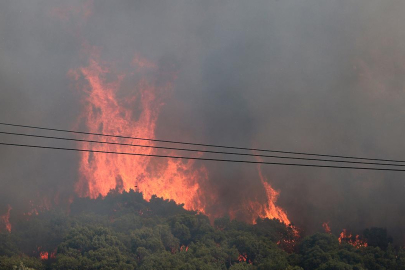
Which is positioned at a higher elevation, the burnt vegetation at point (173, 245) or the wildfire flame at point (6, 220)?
the wildfire flame at point (6, 220)

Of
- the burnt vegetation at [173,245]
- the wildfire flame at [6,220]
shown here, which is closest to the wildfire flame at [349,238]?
the burnt vegetation at [173,245]

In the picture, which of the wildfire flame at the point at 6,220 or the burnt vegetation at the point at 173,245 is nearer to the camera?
the burnt vegetation at the point at 173,245

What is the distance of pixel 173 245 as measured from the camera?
185ft

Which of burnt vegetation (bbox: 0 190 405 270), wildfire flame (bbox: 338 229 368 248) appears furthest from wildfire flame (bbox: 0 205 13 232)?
wildfire flame (bbox: 338 229 368 248)

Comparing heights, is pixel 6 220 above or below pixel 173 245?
above

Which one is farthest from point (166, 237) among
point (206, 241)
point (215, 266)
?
point (215, 266)

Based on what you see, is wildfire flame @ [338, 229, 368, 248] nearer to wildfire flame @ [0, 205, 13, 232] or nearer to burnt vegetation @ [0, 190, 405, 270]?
burnt vegetation @ [0, 190, 405, 270]

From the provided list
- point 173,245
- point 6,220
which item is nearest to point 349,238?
point 173,245

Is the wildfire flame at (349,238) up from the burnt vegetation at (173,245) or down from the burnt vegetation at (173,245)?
up

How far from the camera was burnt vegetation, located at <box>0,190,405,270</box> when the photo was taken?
1886 inches

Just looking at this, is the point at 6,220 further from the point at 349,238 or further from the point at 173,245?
the point at 349,238

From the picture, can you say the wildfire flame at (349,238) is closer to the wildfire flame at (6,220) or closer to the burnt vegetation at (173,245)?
the burnt vegetation at (173,245)

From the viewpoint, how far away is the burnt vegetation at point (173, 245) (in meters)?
47.9

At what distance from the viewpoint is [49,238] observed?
59.5 m
